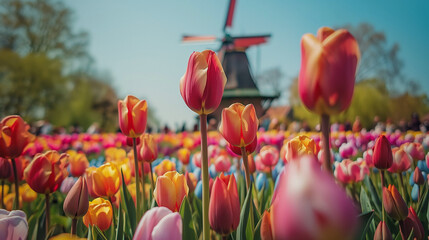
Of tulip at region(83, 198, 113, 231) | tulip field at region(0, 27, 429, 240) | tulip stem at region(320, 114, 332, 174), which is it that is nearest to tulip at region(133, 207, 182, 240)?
tulip field at region(0, 27, 429, 240)

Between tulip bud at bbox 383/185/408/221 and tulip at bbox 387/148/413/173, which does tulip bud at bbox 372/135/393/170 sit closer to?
tulip bud at bbox 383/185/408/221

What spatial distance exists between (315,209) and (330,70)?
1.03ft

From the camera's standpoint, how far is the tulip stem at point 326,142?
Answer: 2.00 feet

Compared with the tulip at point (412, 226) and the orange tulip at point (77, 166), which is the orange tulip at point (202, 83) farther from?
the orange tulip at point (77, 166)

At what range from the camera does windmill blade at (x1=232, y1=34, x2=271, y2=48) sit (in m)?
24.2

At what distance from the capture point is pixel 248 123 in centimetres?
113

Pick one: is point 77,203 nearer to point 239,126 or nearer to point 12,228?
point 12,228

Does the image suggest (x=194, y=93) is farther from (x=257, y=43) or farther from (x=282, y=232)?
(x=257, y=43)

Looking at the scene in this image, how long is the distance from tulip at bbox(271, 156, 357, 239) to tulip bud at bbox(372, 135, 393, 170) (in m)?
1.16

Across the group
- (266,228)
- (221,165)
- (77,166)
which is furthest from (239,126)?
(77,166)

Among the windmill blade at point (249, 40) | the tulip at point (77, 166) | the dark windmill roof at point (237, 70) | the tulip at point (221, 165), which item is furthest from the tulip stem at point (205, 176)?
the windmill blade at point (249, 40)

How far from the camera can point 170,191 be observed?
104cm

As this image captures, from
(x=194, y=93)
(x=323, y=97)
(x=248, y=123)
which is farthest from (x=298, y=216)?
(x=248, y=123)

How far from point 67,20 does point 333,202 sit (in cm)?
3115
